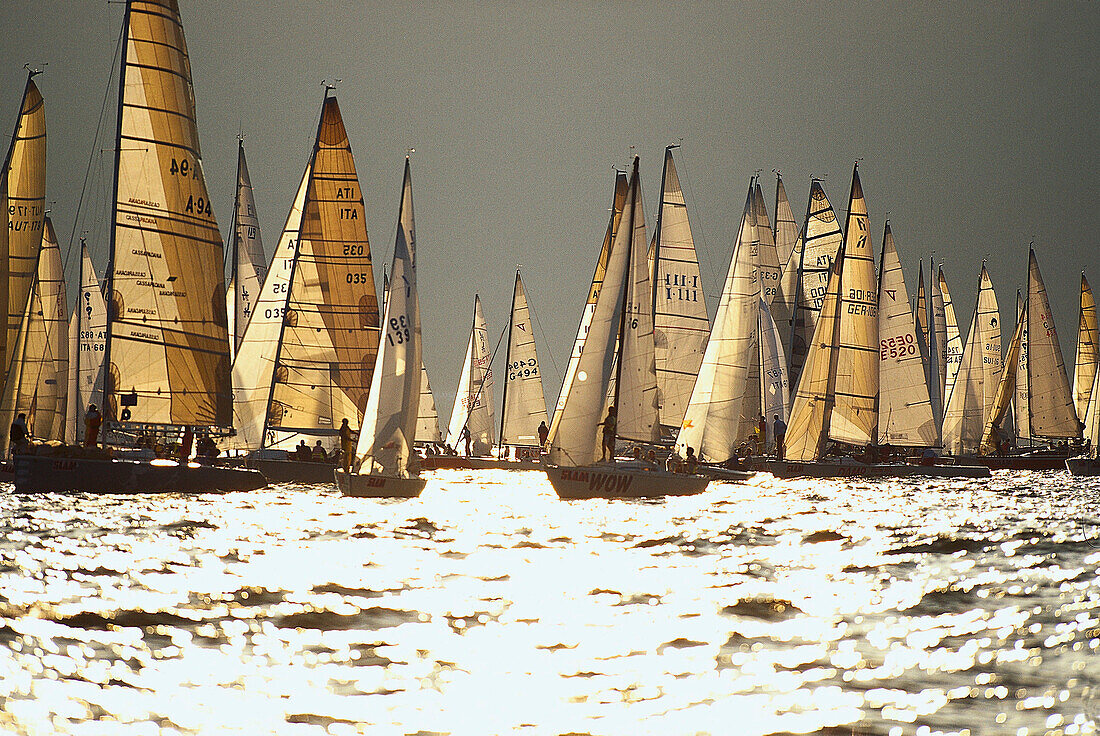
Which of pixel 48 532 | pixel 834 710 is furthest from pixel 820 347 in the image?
pixel 834 710

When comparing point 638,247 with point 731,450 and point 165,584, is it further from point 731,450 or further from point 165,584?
point 165,584

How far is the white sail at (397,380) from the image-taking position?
31875mm

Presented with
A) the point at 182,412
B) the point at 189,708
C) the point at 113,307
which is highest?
the point at 113,307

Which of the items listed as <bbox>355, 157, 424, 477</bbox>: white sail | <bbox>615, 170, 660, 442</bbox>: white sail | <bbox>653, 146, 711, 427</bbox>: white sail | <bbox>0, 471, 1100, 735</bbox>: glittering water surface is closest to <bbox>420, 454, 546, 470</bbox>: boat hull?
<bbox>653, 146, 711, 427</bbox>: white sail

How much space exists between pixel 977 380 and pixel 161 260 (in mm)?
54692

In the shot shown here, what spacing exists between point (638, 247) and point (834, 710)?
26.9 metres

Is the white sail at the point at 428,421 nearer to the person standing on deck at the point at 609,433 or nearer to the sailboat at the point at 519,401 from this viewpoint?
the sailboat at the point at 519,401

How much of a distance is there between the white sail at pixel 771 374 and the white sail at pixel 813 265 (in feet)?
4.56

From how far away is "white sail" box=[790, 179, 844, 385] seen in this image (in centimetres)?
5884

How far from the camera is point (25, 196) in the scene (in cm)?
3869

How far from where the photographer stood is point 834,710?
9773 mm

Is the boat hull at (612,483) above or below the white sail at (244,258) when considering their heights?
below

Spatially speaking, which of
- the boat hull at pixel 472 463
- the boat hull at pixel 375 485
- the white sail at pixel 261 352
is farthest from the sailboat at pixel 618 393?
the boat hull at pixel 472 463

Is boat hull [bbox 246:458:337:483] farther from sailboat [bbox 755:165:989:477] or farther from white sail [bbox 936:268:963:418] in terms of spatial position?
white sail [bbox 936:268:963:418]
